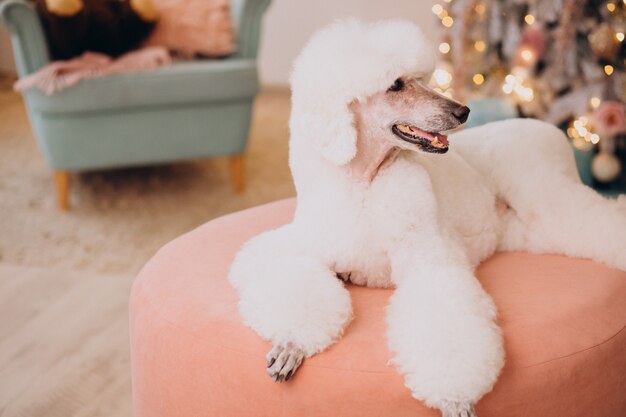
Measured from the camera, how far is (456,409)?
95cm

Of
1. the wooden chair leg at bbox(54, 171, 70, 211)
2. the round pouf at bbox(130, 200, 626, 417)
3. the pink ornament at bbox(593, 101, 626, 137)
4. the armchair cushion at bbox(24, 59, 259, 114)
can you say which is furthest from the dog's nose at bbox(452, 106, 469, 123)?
the wooden chair leg at bbox(54, 171, 70, 211)

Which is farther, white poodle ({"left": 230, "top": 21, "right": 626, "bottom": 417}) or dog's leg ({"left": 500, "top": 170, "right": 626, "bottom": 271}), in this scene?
dog's leg ({"left": 500, "top": 170, "right": 626, "bottom": 271})

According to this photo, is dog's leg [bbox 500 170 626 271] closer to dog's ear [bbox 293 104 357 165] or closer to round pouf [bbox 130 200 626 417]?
round pouf [bbox 130 200 626 417]

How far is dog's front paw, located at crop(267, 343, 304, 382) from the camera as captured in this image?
3.34 feet

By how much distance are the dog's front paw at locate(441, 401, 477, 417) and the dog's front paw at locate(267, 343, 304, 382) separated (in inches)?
9.2

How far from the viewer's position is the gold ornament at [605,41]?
2.30m

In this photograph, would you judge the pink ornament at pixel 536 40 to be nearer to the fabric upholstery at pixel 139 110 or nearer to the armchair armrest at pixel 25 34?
the fabric upholstery at pixel 139 110

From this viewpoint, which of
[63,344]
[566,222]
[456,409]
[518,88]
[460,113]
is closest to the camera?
[456,409]

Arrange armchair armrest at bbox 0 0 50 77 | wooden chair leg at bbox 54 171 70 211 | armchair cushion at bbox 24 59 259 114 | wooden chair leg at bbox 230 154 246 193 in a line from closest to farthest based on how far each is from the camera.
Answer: armchair armrest at bbox 0 0 50 77
armchair cushion at bbox 24 59 259 114
wooden chair leg at bbox 54 171 70 211
wooden chair leg at bbox 230 154 246 193

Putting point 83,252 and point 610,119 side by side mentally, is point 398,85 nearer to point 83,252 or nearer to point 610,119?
point 610,119

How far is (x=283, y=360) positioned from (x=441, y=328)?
0.25m

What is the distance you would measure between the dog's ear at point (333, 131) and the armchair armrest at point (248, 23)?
6.33ft

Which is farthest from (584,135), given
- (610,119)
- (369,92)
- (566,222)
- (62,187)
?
(62,187)

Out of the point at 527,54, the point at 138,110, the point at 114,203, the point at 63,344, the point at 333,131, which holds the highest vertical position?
the point at 333,131
